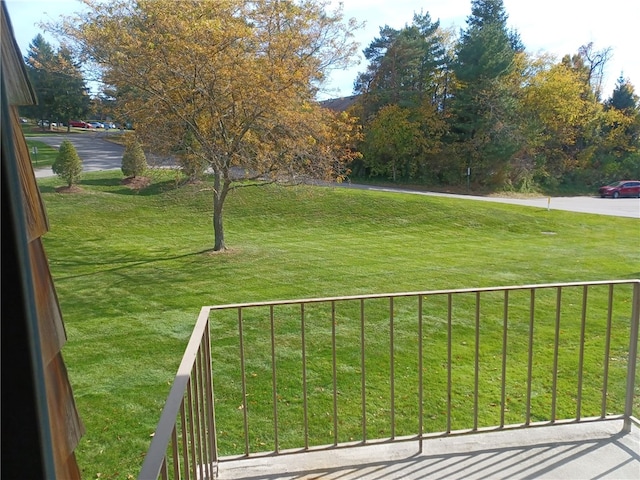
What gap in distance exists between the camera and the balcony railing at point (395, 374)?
193 cm

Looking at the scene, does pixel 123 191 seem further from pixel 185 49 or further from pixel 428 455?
pixel 428 455

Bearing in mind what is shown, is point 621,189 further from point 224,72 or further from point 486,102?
point 224,72

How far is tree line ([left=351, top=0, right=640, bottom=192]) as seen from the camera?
9.27 metres

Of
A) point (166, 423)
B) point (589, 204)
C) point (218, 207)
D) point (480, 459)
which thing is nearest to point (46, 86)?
point (166, 423)

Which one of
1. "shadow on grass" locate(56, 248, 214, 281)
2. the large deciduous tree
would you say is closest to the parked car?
the large deciduous tree

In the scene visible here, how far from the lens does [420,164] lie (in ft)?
54.2

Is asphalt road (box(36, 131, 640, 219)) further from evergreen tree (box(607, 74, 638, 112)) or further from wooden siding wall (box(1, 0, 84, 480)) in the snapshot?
wooden siding wall (box(1, 0, 84, 480))

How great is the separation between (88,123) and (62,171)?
33.0 ft

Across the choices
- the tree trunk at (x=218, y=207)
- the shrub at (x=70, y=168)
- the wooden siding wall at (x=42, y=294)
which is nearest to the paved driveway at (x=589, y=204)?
the tree trunk at (x=218, y=207)

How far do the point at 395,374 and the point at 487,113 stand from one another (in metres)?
13.1

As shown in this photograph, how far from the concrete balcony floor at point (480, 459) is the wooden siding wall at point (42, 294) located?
4.57ft

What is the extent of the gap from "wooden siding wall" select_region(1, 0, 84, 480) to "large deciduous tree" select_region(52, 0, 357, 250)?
20.7 feet

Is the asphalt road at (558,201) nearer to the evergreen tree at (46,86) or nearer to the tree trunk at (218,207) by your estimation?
the tree trunk at (218,207)

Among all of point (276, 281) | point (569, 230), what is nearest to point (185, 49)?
point (276, 281)
